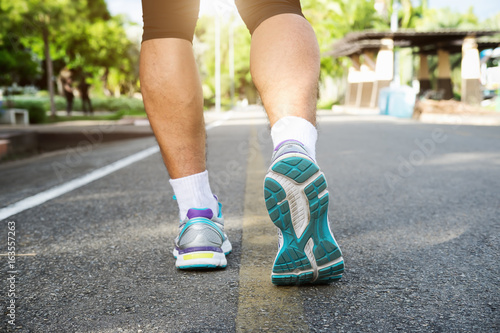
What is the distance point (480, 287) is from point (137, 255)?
1072 millimetres

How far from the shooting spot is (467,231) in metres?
2.04

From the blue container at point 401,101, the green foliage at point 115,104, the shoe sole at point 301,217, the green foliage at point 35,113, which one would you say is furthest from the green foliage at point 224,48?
the shoe sole at point 301,217

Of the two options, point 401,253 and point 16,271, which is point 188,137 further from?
point 401,253

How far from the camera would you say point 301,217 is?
133cm

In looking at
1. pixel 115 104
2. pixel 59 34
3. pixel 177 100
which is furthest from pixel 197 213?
pixel 115 104

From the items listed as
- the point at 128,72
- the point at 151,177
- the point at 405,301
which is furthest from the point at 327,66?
the point at 405,301

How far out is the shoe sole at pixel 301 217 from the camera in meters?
1.32

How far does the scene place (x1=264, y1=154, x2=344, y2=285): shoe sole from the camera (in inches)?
51.9

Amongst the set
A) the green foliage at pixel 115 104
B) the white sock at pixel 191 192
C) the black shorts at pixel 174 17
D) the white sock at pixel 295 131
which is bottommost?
the white sock at pixel 191 192

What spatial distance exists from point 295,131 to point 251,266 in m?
0.48

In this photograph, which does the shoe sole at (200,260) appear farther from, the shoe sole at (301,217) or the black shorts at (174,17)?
the black shorts at (174,17)

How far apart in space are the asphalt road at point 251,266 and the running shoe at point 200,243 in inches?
1.5

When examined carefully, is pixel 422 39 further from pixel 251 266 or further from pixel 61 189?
pixel 251 266

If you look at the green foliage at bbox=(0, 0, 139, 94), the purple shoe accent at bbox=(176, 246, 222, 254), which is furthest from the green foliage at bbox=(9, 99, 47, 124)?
the purple shoe accent at bbox=(176, 246, 222, 254)
